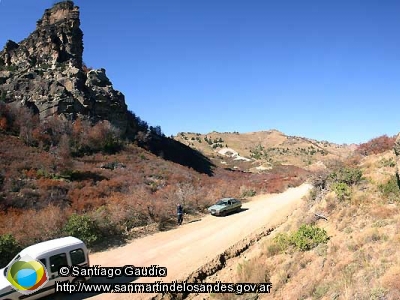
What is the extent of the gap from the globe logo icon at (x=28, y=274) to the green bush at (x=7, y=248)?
340 centimetres

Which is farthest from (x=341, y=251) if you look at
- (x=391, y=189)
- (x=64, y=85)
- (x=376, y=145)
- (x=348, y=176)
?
(x=64, y=85)

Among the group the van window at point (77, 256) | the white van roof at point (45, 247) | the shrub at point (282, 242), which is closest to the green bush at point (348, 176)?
the shrub at point (282, 242)

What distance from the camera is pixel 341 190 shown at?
15680 millimetres

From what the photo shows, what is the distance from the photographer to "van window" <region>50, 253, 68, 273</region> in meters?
9.94

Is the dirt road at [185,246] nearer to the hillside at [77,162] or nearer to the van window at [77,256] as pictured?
the van window at [77,256]

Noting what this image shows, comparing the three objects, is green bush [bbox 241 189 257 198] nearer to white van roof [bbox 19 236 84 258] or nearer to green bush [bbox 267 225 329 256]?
green bush [bbox 267 225 329 256]

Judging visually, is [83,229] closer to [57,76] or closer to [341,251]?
[341,251]

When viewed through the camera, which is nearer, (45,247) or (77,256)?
(45,247)

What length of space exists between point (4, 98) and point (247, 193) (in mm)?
46496

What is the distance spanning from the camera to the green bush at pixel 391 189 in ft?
42.5

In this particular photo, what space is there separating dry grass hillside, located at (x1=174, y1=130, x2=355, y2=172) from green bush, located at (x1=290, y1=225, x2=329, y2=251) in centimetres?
6720

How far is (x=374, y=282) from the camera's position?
7867 mm

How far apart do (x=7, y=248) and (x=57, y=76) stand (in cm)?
5584

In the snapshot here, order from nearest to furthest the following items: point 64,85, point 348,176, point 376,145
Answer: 1. point 348,176
2. point 376,145
3. point 64,85
